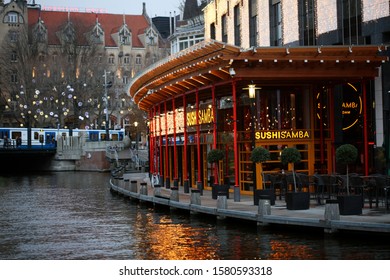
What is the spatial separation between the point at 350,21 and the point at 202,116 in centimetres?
947

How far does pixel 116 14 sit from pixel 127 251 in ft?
396

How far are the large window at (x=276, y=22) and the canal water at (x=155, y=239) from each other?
1454 cm

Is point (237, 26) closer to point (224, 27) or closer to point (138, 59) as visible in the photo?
point (224, 27)

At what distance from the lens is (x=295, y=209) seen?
2844cm

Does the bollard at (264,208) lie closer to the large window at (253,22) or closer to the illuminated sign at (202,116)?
the illuminated sign at (202,116)

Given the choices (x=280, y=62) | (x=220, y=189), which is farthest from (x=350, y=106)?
(x=220, y=189)

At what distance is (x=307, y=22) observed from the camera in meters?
42.6

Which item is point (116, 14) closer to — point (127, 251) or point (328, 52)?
point (328, 52)

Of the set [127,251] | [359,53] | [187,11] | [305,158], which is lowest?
[127,251]

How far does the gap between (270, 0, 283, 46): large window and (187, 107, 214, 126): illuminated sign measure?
268 inches

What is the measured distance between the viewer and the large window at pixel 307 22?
41.7 m

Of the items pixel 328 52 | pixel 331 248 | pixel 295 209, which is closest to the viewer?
pixel 331 248

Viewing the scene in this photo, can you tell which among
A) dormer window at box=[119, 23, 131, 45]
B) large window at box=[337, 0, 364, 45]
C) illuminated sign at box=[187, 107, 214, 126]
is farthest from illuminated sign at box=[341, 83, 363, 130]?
dormer window at box=[119, 23, 131, 45]
